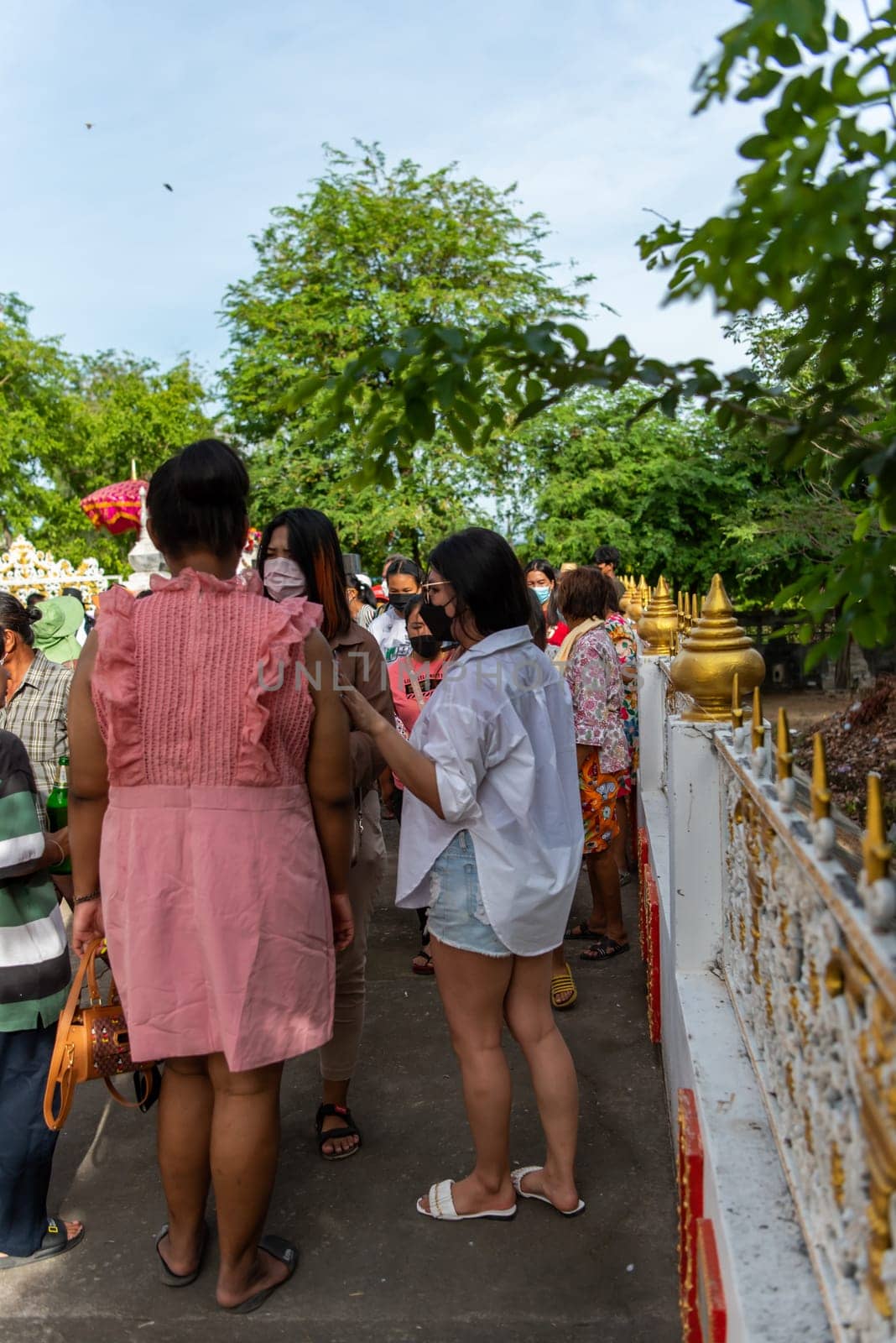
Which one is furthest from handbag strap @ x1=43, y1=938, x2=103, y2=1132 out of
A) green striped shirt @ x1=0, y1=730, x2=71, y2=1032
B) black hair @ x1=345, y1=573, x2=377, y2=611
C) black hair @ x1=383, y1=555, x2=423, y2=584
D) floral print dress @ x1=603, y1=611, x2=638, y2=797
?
black hair @ x1=345, y1=573, x2=377, y2=611

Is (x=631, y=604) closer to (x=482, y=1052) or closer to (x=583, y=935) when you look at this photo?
(x=583, y=935)

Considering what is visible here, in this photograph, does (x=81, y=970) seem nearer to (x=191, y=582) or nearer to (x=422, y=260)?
(x=191, y=582)

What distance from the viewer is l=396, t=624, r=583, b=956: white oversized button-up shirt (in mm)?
2859

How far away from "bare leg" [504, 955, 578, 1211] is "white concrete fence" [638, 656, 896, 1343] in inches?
12.6

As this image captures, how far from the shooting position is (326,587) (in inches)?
132

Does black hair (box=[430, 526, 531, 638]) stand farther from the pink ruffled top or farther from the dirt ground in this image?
the dirt ground

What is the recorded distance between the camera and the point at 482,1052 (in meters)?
3.04

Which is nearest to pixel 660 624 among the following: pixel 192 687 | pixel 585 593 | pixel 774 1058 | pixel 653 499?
pixel 585 593

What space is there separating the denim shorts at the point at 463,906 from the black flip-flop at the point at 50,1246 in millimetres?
1340

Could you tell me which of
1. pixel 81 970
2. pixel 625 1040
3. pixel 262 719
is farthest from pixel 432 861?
pixel 625 1040

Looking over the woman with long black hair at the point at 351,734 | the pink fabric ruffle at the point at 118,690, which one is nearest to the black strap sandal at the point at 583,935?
the woman with long black hair at the point at 351,734

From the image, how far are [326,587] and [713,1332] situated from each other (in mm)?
2176

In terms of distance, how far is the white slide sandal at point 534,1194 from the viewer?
308 cm

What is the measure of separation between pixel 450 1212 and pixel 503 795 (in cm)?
119
